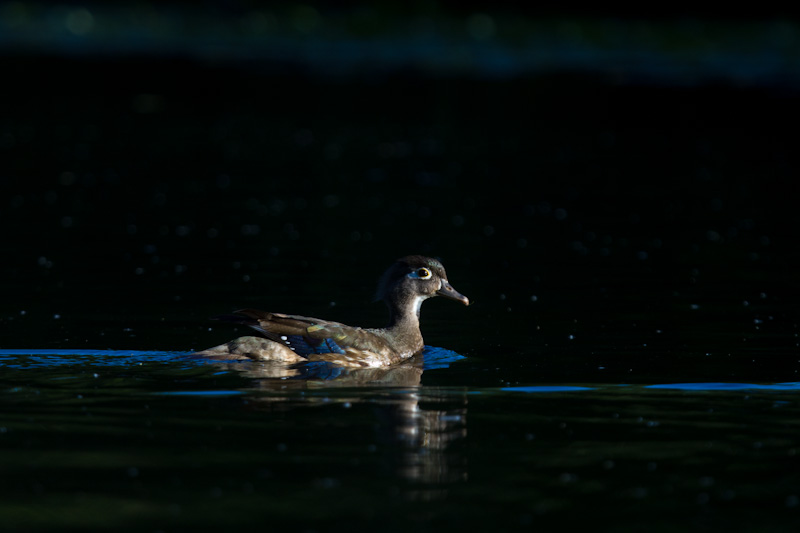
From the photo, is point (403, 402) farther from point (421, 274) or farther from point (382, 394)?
point (421, 274)

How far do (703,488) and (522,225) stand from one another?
13.9m

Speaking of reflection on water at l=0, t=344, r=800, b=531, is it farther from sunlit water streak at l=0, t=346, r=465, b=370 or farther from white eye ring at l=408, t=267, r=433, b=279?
white eye ring at l=408, t=267, r=433, b=279

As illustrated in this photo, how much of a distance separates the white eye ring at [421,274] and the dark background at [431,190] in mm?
725

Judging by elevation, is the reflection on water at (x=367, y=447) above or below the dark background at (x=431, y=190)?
below

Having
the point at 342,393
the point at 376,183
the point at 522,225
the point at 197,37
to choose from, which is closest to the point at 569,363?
the point at 342,393

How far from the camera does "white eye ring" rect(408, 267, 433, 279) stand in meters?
14.7

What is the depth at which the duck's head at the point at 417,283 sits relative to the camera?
14.7 meters

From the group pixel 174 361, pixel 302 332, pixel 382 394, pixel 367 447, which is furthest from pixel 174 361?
pixel 367 447

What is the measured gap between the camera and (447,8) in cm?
6719

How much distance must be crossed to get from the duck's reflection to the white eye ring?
2.50 ft

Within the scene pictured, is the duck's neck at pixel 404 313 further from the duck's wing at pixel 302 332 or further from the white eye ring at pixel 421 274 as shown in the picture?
the duck's wing at pixel 302 332

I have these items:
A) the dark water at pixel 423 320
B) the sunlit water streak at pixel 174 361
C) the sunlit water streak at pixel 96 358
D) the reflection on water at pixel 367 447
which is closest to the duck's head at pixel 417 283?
the dark water at pixel 423 320

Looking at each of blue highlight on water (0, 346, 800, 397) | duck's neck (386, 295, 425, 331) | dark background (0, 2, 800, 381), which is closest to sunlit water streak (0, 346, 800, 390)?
blue highlight on water (0, 346, 800, 397)

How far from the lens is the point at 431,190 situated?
2695cm
